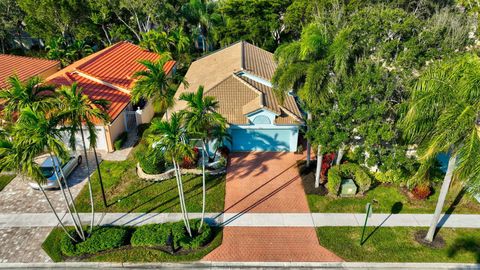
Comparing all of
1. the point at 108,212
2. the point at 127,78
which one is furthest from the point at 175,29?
the point at 108,212

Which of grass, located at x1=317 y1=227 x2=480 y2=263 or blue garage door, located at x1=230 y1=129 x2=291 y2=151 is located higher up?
blue garage door, located at x1=230 y1=129 x2=291 y2=151

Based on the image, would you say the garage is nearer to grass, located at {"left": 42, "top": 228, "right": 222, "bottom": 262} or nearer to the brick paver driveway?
the brick paver driveway

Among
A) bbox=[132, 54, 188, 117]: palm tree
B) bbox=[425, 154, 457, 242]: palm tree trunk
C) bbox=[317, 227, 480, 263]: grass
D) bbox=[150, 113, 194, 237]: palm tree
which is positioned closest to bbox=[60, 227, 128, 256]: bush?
bbox=[150, 113, 194, 237]: palm tree

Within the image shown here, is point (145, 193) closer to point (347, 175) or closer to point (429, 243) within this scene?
point (347, 175)

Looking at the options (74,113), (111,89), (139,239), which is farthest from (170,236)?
(111,89)

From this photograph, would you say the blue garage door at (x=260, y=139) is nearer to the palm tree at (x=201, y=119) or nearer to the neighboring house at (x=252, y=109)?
the neighboring house at (x=252, y=109)

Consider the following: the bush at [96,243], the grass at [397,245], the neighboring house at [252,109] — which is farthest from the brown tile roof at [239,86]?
the bush at [96,243]
